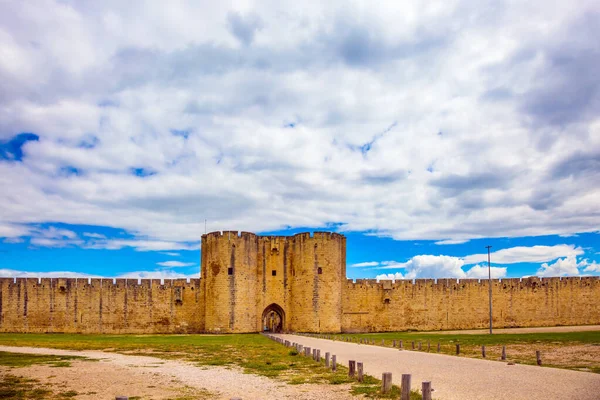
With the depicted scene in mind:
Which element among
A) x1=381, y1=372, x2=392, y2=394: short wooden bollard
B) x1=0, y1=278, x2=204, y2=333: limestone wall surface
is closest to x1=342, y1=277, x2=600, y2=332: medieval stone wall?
x1=0, y1=278, x2=204, y2=333: limestone wall surface

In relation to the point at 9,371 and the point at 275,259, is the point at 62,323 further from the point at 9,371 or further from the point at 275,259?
the point at 9,371

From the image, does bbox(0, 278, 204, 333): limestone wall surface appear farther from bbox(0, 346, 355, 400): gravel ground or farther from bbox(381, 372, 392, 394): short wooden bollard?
bbox(381, 372, 392, 394): short wooden bollard

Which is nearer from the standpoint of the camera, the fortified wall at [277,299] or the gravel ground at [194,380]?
the gravel ground at [194,380]

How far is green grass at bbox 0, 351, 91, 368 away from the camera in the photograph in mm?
17594

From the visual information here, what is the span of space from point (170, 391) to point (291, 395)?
115 inches

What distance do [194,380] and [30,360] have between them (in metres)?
7.59

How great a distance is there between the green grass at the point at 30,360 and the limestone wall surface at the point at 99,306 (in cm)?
1941

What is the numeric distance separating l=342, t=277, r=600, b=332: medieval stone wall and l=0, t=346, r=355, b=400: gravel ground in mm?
25689

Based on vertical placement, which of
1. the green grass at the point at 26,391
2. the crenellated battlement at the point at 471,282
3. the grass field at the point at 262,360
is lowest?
the grass field at the point at 262,360

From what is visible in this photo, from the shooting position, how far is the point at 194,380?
14477 millimetres

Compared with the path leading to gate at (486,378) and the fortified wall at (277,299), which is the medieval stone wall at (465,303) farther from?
the path leading to gate at (486,378)

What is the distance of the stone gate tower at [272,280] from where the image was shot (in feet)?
131

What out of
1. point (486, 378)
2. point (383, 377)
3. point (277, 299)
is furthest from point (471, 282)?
point (383, 377)

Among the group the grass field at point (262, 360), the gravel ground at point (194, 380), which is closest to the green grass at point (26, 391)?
the gravel ground at point (194, 380)
